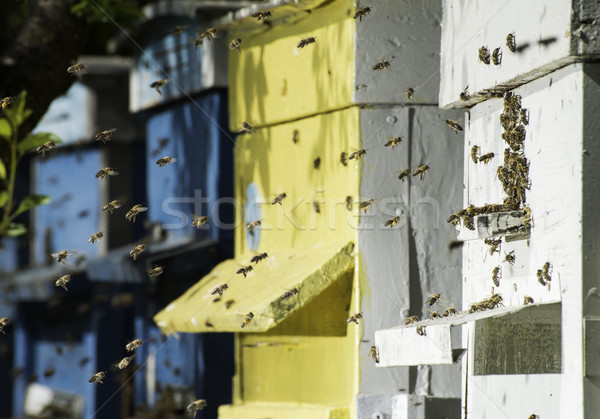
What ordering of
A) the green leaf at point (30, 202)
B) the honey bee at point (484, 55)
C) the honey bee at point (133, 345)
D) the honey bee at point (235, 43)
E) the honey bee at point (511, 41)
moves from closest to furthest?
the honey bee at point (511, 41) < the honey bee at point (484, 55) < the honey bee at point (133, 345) < the green leaf at point (30, 202) < the honey bee at point (235, 43)

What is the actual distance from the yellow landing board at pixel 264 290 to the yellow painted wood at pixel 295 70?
106 centimetres

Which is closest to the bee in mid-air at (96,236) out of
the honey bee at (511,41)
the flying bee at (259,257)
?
the flying bee at (259,257)

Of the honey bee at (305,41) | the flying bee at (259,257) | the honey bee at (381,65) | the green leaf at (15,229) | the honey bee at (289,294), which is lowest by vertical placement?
the honey bee at (289,294)

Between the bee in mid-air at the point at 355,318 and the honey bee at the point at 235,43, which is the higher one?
the honey bee at the point at 235,43

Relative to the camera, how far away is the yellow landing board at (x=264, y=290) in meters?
5.86

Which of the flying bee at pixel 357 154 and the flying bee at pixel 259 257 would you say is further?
the flying bee at pixel 259 257

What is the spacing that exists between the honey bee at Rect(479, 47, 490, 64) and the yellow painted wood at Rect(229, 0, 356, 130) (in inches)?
72.9

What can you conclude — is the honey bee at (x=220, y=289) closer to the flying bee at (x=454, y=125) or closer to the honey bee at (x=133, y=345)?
the honey bee at (x=133, y=345)

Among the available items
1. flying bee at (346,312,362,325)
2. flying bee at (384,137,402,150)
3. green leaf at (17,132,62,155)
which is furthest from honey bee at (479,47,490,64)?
green leaf at (17,132,62,155)

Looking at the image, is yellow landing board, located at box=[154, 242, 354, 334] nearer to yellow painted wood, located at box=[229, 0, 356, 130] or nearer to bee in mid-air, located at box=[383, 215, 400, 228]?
bee in mid-air, located at box=[383, 215, 400, 228]

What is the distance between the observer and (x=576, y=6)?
12.2 feet

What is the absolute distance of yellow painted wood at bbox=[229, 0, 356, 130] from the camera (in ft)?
21.0

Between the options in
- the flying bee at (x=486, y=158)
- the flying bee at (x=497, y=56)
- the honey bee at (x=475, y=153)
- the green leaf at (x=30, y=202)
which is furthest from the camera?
the green leaf at (x=30, y=202)

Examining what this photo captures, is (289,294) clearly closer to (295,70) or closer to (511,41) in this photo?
(295,70)
